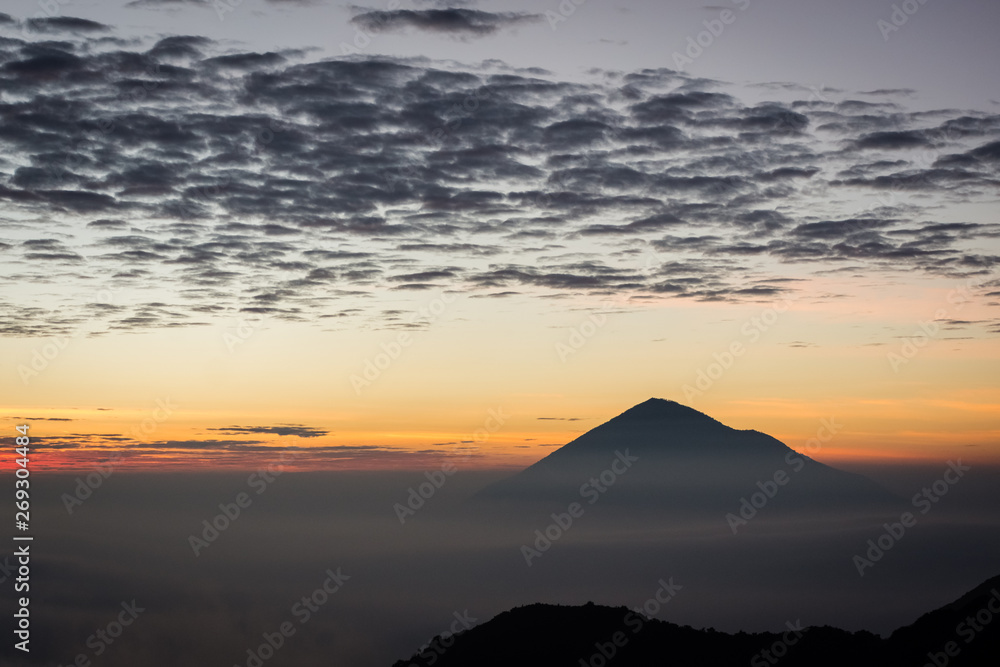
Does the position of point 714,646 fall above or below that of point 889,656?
below

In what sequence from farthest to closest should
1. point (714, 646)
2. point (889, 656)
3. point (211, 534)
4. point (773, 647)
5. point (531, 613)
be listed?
point (531, 613) → point (714, 646) → point (773, 647) → point (889, 656) → point (211, 534)

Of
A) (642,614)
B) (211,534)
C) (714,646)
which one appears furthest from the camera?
(642,614)

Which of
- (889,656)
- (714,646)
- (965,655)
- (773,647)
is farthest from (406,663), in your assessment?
(965,655)

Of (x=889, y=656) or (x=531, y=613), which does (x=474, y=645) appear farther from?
(x=889, y=656)

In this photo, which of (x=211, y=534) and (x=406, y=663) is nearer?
(x=211, y=534)

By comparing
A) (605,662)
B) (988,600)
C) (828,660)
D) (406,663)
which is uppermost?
(988,600)

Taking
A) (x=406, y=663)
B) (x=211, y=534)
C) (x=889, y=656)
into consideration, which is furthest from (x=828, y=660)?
(x=211, y=534)
